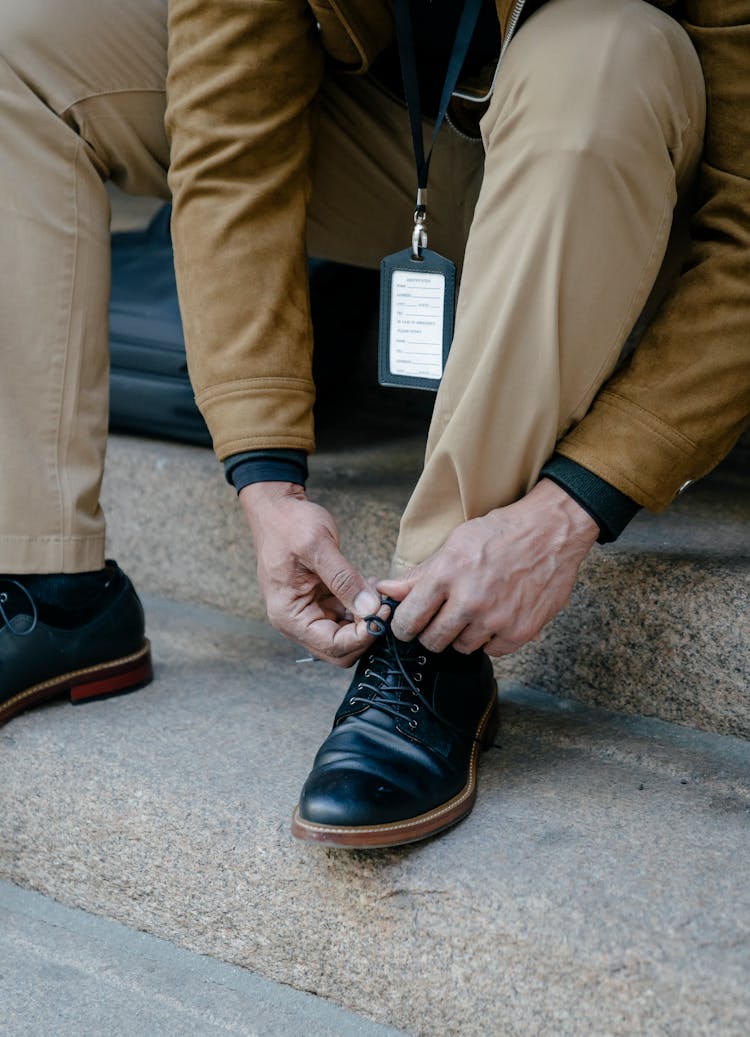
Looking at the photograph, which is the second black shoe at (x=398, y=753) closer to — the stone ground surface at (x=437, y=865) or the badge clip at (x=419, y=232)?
the stone ground surface at (x=437, y=865)

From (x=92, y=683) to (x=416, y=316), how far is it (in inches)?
20.5

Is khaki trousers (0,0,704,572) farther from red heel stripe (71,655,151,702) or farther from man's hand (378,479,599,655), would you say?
red heel stripe (71,655,151,702)

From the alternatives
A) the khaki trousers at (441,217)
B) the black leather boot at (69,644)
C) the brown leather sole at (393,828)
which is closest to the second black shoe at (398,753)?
the brown leather sole at (393,828)

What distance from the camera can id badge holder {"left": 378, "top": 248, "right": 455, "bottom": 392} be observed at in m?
1.00

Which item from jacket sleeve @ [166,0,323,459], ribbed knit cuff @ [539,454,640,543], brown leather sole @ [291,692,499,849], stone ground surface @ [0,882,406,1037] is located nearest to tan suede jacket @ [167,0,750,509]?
jacket sleeve @ [166,0,323,459]

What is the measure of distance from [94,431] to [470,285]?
466mm

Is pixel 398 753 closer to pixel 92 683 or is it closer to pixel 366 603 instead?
pixel 366 603

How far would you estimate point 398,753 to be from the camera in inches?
33.3

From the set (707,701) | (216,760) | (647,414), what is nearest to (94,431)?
(216,760)

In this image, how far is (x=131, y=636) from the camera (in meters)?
1.15

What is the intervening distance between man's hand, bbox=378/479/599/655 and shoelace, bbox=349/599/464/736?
4cm

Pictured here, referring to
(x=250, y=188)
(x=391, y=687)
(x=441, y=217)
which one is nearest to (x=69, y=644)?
(x=391, y=687)

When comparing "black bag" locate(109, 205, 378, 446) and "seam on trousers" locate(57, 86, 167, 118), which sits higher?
"seam on trousers" locate(57, 86, 167, 118)

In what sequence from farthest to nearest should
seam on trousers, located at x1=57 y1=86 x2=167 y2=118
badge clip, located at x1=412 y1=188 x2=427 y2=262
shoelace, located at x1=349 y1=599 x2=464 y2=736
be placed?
seam on trousers, located at x1=57 y1=86 x2=167 y2=118 < badge clip, located at x1=412 y1=188 x2=427 y2=262 < shoelace, located at x1=349 y1=599 x2=464 y2=736
